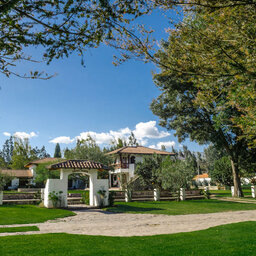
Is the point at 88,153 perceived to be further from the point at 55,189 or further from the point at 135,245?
the point at 135,245

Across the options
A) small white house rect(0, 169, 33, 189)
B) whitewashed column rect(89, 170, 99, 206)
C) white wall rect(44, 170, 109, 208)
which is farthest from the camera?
small white house rect(0, 169, 33, 189)

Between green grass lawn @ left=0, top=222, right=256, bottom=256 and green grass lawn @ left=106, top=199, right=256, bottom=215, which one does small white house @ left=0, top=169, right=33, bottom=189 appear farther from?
green grass lawn @ left=0, top=222, right=256, bottom=256

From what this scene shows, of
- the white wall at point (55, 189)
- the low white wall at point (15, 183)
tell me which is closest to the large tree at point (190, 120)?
the white wall at point (55, 189)

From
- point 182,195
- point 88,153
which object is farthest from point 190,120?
point 88,153

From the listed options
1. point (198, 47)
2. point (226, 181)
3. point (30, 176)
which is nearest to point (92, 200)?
point (198, 47)

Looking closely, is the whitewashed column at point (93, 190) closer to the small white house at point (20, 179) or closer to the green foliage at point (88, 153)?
the green foliage at point (88, 153)

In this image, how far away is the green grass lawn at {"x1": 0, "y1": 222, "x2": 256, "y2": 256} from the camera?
20.1 ft

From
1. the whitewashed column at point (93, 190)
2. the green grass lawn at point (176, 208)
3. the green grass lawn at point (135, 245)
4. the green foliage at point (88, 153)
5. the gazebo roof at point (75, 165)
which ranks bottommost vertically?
the green grass lawn at point (176, 208)

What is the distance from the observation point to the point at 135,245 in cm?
693

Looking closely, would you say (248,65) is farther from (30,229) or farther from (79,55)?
(30,229)

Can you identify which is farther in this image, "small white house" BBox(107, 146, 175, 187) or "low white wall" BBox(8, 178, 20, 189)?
"low white wall" BBox(8, 178, 20, 189)

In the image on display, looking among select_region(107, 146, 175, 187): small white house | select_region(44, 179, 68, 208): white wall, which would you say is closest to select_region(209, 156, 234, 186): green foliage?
select_region(107, 146, 175, 187): small white house

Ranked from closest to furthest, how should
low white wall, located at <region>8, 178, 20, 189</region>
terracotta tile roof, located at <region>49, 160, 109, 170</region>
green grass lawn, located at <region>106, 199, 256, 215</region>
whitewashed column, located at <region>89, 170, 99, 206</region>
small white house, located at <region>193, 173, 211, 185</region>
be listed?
green grass lawn, located at <region>106, 199, 256, 215</region>, terracotta tile roof, located at <region>49, 160, 109, 170</region>, whitewashed column, located at <region>89, 170, 99, 206</region>, low white wall, located at <region>8, 178, 20, 189</region>, small white house, located at <region>193, 173, 211, 185</region>

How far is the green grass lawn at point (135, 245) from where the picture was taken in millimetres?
6133
